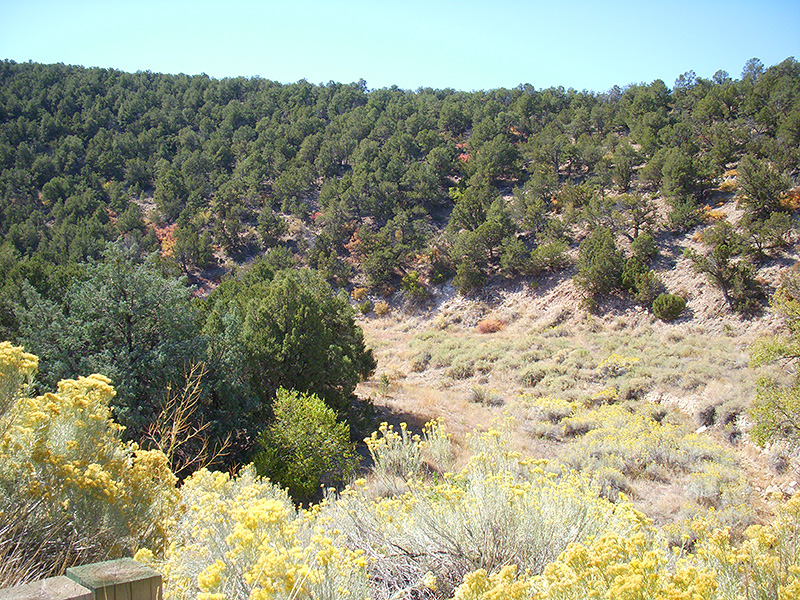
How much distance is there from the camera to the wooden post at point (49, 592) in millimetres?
1898

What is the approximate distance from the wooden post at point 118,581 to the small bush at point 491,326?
23856mm

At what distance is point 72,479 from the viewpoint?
326 cm

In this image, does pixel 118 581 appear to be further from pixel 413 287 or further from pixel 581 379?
pixel 413 287

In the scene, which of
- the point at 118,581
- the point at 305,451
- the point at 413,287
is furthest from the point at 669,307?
the point at 118,581

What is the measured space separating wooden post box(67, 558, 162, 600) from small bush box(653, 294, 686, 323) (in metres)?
21.8

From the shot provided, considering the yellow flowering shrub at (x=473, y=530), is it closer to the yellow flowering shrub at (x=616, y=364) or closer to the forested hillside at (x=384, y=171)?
the yellow flowering shrub at (x=616, y=364)

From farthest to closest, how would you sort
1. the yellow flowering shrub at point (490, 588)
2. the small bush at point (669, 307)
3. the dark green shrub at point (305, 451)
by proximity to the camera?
the small bush at point (669, 307), the dark green shrub at point (305, 451), the yellow flowering shrub at point (490, 588)

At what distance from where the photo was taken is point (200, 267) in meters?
35.6

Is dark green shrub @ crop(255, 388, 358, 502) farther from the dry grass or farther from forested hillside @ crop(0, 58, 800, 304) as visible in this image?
forested hillside @ crop(0, 58, 800, 304)

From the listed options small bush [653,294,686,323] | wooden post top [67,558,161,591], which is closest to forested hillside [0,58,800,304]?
small bush [653,294,686,323]

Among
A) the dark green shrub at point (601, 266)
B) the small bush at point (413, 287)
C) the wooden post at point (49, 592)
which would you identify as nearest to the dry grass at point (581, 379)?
the dark green shrub at point (601, 266)

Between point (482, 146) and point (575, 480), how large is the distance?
37927mm

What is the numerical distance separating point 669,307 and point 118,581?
22005mm

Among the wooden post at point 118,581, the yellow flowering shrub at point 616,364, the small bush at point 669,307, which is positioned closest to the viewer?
the wooden post at point 118,581
